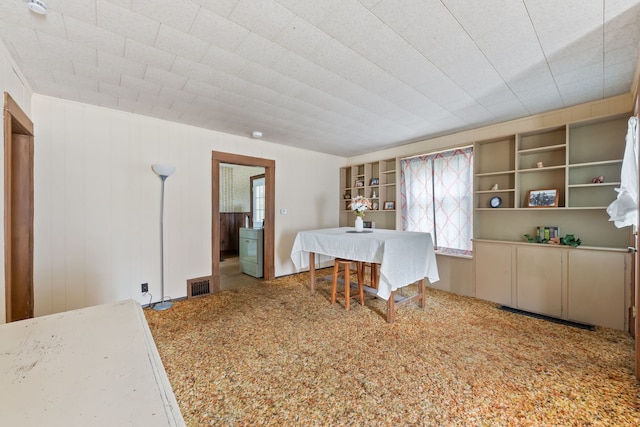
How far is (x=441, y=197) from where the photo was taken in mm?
4156

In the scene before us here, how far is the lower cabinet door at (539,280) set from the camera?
2971 mm

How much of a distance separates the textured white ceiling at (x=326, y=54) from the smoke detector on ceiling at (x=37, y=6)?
37mm

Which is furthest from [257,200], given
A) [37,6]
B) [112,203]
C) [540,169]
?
[540,169]

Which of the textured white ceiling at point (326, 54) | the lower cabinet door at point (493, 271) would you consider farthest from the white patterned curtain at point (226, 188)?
the lower cabinet door at point (493, 271)

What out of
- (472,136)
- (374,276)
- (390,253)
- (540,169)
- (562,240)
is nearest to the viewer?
(390,253)

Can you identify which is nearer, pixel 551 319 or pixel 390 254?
pixel 390 254

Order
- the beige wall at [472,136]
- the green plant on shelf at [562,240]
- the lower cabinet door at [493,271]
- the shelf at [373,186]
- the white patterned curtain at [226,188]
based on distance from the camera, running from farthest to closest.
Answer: the white patterned curtain at [226,188] → the shelf at [373,186] → the lower cabinet door at [493,271] → the green plant on shelf at [562,240] → the beige wall at [472,136]

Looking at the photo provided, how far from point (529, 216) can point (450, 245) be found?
1.06 metres

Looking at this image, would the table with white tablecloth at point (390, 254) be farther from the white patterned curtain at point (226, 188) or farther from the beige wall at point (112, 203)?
Result: the white patterned curtain at point (226, 188)

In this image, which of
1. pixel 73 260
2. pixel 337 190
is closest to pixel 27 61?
pixel 73 260

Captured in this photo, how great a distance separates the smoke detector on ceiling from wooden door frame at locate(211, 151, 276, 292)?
235 centimetres

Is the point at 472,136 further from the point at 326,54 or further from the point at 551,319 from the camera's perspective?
the point at 326,54

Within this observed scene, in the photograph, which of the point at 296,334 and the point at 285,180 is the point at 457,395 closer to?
the point at 296,334

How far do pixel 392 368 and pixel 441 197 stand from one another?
2923 mm
